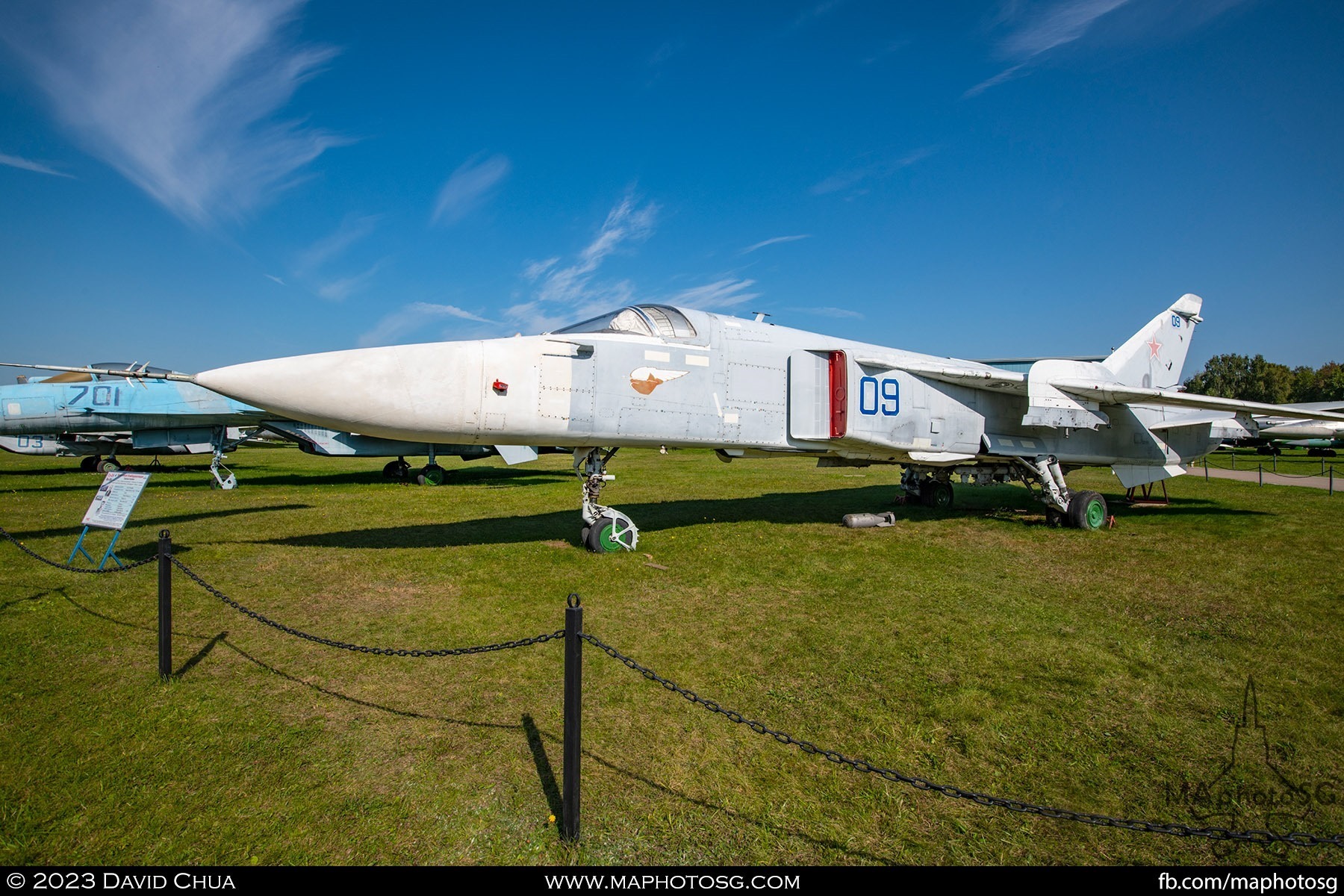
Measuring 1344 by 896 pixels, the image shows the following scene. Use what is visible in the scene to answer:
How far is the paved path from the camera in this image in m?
16.7

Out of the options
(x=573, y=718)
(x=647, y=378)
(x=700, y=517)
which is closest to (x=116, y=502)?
(x=647, y=378)

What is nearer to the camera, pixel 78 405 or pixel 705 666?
pixel 705 666

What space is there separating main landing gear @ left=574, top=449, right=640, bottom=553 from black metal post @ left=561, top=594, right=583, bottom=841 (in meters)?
5.31

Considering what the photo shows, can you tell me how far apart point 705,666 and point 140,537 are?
8.98 m

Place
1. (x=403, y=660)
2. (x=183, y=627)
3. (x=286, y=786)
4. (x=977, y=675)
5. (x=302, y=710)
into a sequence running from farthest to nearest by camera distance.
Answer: (x=183, y=627)
(x=403, y=660)
(x=977, y=675)
(x=302, y=710)
(x=286, y=786)

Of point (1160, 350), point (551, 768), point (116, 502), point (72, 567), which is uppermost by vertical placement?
point (1160, 350)

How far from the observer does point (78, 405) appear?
16.4 m

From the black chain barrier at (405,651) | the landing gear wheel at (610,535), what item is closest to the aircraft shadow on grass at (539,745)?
the black chain barrier at (405,651)

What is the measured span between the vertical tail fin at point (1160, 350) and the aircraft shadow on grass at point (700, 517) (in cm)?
264

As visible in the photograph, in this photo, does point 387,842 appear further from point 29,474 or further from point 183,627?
point 29,474

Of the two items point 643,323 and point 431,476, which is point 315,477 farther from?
point 643,323

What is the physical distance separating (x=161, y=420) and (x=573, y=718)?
18706 mm

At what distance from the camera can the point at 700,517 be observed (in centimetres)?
1101
